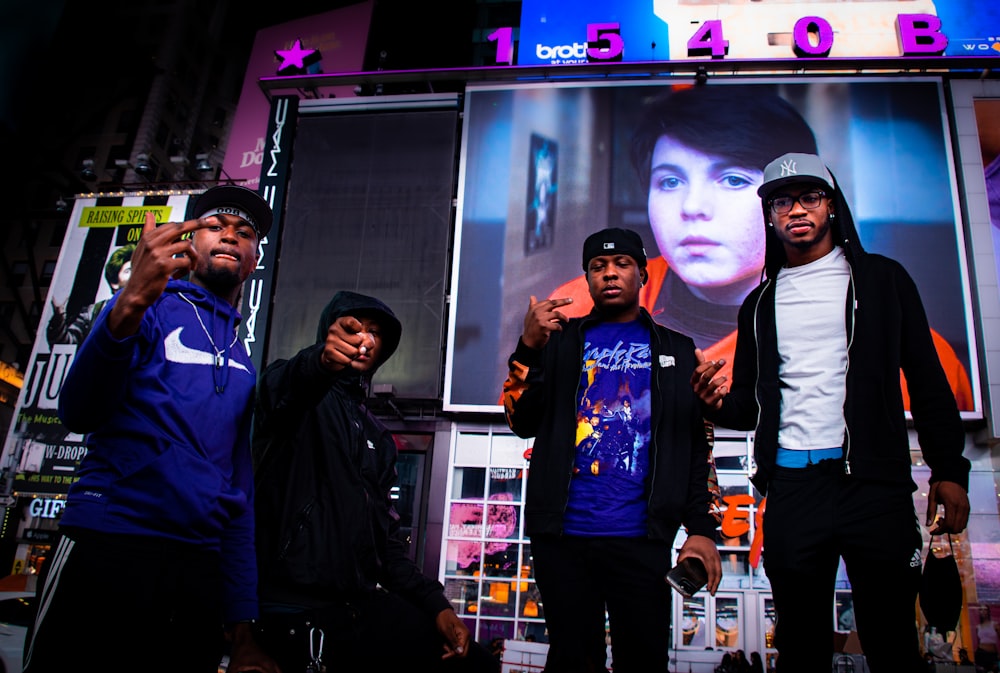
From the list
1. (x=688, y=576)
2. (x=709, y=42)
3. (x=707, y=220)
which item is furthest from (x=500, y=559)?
(x=709, y=42)

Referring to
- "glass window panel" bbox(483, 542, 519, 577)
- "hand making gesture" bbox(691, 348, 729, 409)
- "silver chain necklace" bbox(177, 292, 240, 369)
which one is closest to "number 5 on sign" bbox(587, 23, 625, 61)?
"glass window panel" bbox(483, 542, 519, 577)

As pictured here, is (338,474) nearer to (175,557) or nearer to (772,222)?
(175,557)

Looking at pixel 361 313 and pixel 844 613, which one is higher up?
pixel 361 313

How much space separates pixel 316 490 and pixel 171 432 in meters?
0.76

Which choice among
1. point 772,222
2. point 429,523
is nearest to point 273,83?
point 429,523

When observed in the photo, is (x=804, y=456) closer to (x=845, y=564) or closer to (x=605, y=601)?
(x=845, y=564)

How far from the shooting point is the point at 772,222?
3.09 meters

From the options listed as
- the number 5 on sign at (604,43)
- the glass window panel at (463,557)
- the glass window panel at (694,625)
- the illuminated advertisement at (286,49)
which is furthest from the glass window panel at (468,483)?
the illuminated advertisement at (286,49)

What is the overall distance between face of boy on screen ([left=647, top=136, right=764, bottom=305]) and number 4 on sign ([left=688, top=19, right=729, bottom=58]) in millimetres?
3152

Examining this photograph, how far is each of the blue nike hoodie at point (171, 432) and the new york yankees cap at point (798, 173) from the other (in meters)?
2.42

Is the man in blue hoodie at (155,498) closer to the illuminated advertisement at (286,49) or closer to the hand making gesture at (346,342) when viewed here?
the hand making gesture at (346,342)

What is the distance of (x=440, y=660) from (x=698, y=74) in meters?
15.6

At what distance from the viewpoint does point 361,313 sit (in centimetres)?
335

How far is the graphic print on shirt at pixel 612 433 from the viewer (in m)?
2.81
